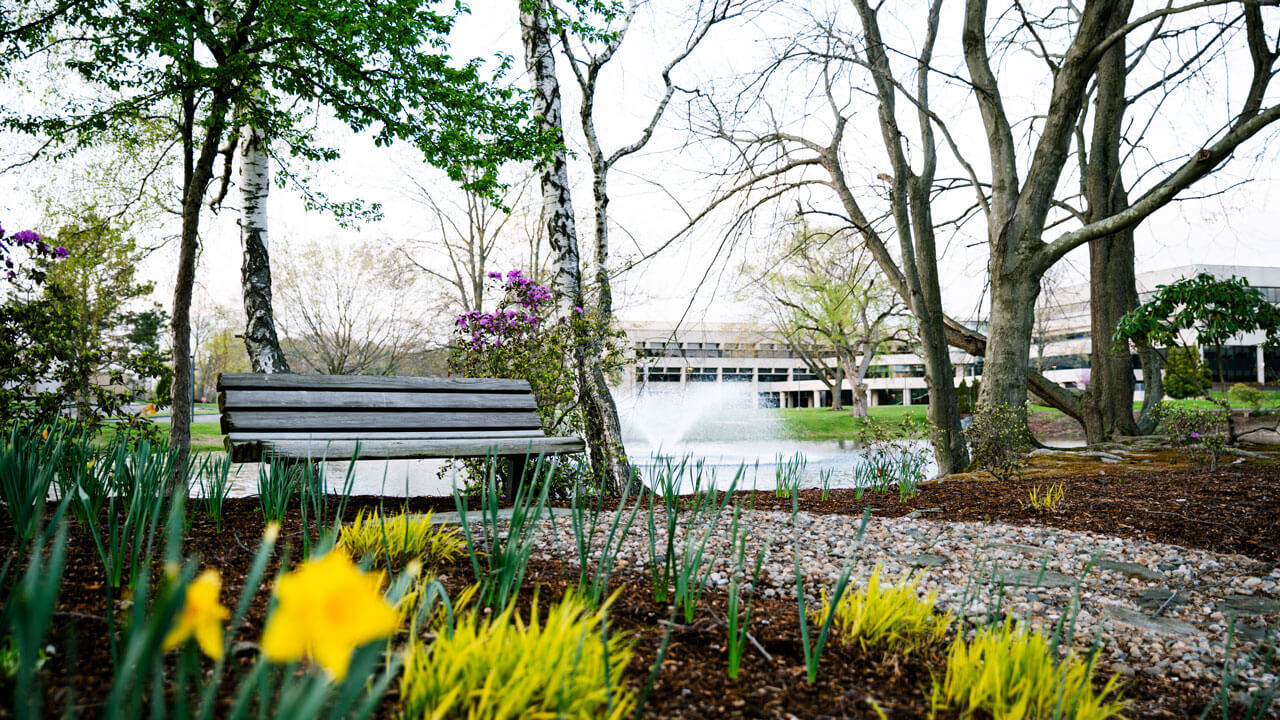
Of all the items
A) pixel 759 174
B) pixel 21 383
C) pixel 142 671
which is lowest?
pixel 142 671

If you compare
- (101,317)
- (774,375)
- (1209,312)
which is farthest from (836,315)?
(774,375)

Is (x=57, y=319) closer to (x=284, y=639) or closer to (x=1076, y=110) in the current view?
(x=284, y=639)

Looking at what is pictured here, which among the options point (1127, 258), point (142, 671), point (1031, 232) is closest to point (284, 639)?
point (142, 671)

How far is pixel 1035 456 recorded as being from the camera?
766 centimetres

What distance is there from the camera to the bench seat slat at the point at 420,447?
346 cm

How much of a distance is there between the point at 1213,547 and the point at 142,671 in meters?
4.14

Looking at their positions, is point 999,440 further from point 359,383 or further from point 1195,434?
point 359,383

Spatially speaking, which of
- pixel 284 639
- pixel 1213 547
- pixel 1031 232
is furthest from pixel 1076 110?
pixel 284 639

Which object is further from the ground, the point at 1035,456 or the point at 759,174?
the point at 759,174

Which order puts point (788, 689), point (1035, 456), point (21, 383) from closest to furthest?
point (788, 689), point (21, 383), point (1035, 456)

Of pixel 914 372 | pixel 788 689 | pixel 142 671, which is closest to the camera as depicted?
pixel 142 671

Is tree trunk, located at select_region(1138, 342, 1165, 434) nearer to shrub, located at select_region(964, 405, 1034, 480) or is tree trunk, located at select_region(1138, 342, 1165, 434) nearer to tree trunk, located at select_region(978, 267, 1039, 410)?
tree trunk, located at select_region(978, 267, 1039, 410)

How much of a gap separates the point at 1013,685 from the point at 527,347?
4.90m

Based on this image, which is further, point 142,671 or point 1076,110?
point 1076,110
